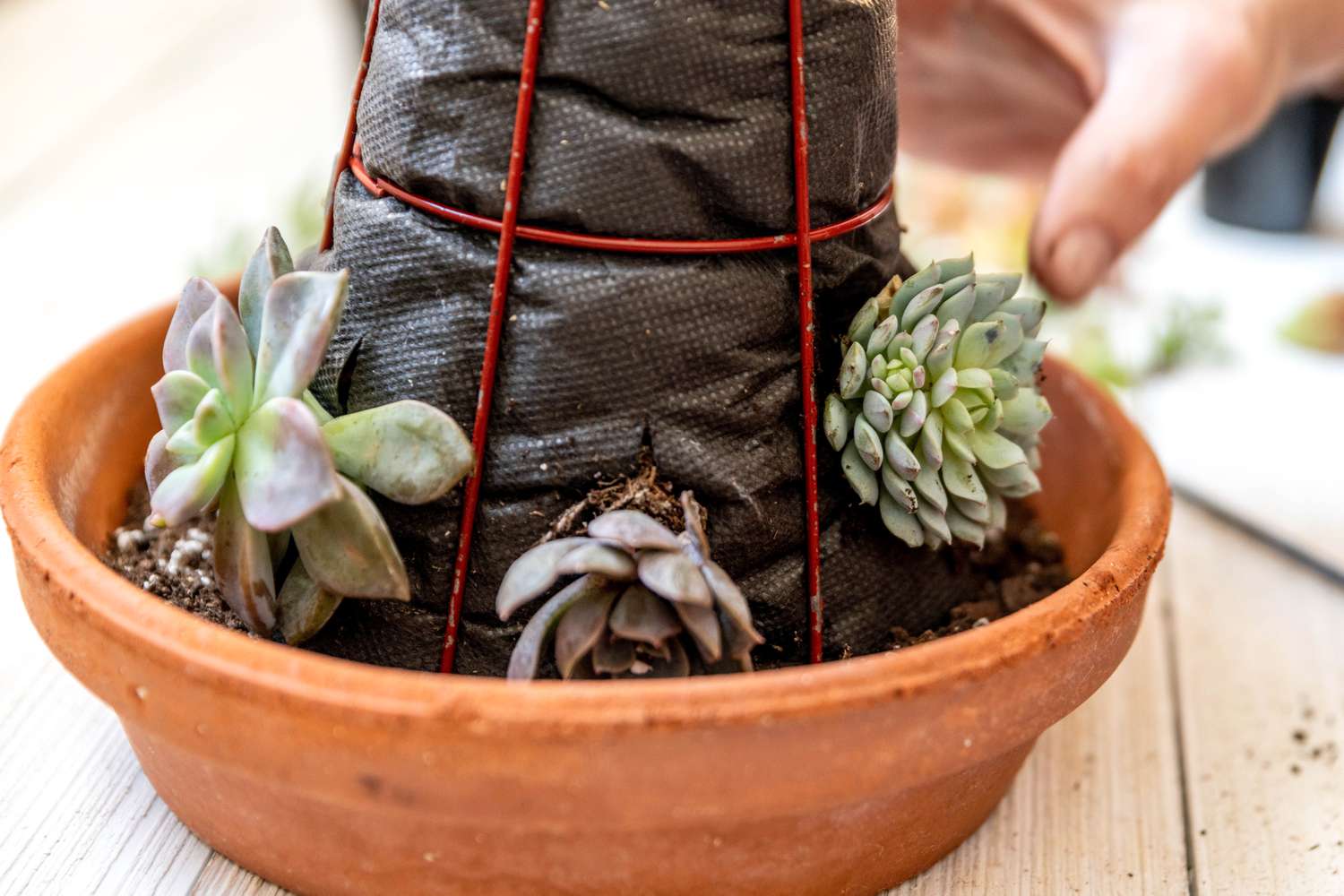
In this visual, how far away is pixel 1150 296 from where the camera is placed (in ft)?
5.37

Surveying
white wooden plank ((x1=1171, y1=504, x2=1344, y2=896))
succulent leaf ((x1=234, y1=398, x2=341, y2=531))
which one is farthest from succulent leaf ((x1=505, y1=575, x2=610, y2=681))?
white wooden plank ((x1=1171, y1=504, x2=1344, y2=896))

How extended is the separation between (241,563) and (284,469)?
8cm

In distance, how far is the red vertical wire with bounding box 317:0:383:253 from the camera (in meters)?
0.68

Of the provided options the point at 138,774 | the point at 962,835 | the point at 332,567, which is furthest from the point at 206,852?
the point at 962,835

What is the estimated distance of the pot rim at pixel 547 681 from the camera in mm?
496

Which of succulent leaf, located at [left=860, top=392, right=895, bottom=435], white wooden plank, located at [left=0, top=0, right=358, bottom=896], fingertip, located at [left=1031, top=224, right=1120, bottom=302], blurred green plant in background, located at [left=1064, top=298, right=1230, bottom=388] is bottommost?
blurred green plant in background, located at [left=1064, top=298, right=1230, bottom=388]

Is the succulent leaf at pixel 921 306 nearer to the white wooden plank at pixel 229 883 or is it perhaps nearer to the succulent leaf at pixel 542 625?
the succulent leaf at pixel 542 625

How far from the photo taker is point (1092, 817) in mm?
749

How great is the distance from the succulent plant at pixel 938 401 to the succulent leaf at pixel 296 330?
0.91ft

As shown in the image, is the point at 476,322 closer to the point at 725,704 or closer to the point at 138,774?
the point at 725,704

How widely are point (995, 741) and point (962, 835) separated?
0.15m

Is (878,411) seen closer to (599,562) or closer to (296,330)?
(599,562)

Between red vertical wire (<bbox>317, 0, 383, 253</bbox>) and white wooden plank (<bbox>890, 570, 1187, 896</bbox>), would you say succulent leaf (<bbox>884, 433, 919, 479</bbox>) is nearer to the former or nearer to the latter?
white wooden plank (<bbox>890, 570, 1187, 896</bbox>)

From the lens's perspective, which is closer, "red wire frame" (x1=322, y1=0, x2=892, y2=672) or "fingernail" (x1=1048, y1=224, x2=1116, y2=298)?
"red wire frame" (x1=322, y1=0, x2=892, y2=672)
